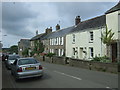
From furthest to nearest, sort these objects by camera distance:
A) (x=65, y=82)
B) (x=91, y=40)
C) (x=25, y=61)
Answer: (x=91, y=40), (x=25, y=61), (x=65, y=82)

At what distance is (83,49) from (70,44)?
16.6 ft

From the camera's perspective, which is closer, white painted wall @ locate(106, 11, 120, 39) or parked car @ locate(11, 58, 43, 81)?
parked car @ locate(11, 58, 43, 81)

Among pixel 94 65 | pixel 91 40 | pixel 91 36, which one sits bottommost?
pixel 94 65

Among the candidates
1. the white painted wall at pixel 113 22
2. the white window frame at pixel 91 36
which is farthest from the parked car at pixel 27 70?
the white window frame at pixel 91 36

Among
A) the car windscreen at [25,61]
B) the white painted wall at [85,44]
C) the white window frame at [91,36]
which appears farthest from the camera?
the white window frame at [91,36]

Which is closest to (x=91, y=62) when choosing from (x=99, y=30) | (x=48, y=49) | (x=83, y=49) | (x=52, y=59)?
(x=99, y=30)

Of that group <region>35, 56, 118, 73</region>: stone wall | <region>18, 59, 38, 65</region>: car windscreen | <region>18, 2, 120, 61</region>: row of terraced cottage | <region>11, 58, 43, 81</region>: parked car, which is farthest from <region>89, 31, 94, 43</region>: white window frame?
<region>11, 58, 43, 81</region>: parked car

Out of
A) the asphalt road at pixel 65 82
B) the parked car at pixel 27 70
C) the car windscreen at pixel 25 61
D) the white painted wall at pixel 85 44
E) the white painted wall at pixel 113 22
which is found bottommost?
the asphalt road at pixel 65 82

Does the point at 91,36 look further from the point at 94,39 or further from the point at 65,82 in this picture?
the point at 65,82

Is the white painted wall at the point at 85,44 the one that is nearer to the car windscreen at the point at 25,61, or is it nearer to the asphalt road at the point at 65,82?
the asphalt road at the point at 65,82

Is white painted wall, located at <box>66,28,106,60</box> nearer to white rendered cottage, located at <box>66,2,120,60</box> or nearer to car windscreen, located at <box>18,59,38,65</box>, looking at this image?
white rendered cottage, located at <box>66,2,120,60</box>

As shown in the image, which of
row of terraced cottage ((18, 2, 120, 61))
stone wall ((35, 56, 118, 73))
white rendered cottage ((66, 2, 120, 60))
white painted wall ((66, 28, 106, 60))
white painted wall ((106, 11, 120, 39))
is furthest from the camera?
white painted wall ((66, 28, 106, 60))

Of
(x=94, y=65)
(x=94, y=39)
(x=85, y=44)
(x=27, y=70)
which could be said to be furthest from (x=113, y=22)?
(x=27, y=70)

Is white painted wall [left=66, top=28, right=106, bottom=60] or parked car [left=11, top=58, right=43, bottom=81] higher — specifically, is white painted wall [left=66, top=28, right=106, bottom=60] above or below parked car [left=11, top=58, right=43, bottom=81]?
above
